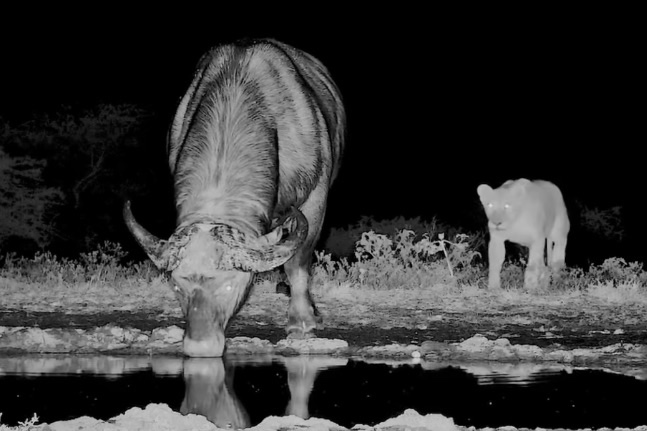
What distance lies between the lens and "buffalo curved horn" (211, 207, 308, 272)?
825cm

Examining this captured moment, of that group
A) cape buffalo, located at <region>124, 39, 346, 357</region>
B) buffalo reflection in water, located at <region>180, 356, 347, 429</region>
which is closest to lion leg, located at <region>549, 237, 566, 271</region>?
cape buffalo, located at <region>124, 39, 346, 357</region>

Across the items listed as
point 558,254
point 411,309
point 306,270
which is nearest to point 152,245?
point 306,270

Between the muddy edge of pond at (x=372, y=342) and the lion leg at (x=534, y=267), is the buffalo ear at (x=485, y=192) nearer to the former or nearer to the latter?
the lion leg at (x=534, y=267)

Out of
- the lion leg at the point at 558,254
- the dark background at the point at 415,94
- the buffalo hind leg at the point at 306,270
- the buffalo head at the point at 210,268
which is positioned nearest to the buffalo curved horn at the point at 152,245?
the buffalo head at the point at 210,268

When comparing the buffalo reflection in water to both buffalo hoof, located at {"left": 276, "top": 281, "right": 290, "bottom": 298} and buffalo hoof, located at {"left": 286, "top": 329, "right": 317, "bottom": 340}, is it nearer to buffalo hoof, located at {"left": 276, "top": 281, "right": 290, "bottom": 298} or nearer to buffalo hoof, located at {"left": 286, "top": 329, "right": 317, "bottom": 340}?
buffalo hoof, located at {"left": 286, "top": 329, "right": 317, "bottom": 340}

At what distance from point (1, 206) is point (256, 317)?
37.6ft

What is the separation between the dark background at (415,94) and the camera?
26656 mm

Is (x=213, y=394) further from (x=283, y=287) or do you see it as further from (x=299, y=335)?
(x=283, y=287)

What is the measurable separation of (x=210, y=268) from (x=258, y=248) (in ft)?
1.19

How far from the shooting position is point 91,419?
6203mm

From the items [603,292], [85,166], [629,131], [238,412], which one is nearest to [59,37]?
[85,166]

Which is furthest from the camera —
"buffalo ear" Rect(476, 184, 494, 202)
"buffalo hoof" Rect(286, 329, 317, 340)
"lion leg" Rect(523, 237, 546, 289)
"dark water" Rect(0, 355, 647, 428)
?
"buffalo ear" Rect(476, 184, 494, 202)

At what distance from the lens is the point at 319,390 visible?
7.44 meters

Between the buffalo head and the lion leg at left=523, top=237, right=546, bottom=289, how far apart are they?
227 inches
